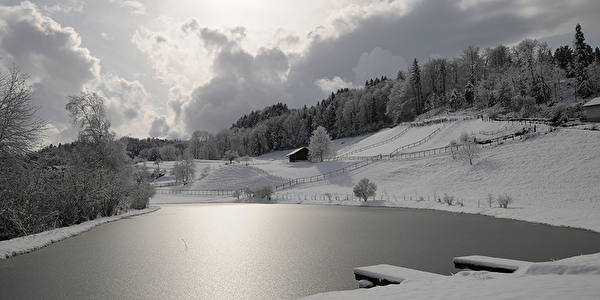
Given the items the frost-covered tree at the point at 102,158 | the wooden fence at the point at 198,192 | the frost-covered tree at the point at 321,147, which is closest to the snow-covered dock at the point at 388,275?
the frost-covered tree at the point at 102,158

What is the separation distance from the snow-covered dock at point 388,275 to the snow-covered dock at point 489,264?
157cm

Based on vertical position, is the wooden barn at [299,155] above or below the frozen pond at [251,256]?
above

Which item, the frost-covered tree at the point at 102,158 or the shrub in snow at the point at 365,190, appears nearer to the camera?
the frost-covered tree at the point at 102,158

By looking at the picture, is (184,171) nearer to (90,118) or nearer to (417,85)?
(90,118)

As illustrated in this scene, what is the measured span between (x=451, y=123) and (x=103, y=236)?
206 ft

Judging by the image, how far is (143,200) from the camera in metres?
33.4

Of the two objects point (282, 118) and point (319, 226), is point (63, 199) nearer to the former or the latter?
point (319, 226)

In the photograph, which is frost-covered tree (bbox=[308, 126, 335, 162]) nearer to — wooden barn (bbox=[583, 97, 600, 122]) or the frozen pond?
wooden barn (bbox=[583, 97, 600, 122])

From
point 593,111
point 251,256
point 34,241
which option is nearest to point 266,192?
point 34,241

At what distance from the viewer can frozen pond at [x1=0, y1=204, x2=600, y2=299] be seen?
764 centimetres

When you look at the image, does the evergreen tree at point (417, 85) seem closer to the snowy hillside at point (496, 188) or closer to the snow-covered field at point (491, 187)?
the snow-covered field at point (491, 187)

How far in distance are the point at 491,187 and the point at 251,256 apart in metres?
29.6

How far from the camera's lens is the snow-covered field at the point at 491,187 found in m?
5.76

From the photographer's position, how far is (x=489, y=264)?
7953 mm
